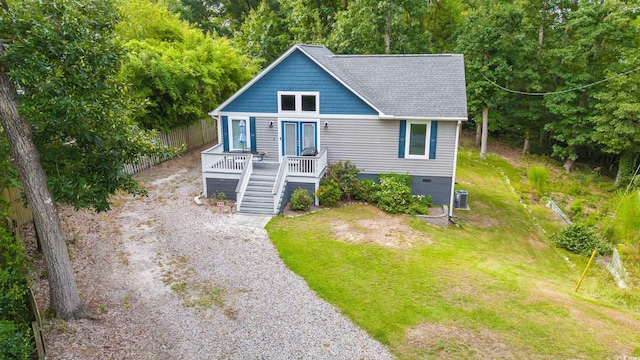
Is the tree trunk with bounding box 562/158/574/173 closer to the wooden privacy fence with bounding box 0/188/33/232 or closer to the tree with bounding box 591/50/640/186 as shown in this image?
the tree with bounding box 591/50/640/186

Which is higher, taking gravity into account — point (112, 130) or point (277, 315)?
point (112, 130)

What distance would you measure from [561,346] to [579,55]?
23.4m

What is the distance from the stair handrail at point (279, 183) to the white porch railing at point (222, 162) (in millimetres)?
1603

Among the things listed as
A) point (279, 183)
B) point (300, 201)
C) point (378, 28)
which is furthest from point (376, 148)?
point (378, 28)

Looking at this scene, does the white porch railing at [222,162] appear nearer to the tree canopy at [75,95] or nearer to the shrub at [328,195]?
the shrub at [328,195]

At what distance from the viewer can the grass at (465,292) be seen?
840 centimetres

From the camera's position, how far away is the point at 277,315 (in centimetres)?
916

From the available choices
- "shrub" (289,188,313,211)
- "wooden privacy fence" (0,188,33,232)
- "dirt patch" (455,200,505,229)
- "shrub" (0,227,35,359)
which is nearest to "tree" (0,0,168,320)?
"shrub" (0,227,35,359)

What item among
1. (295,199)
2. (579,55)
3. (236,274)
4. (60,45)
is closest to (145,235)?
(236,274)

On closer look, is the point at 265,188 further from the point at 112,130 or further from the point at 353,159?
the point at 112,130

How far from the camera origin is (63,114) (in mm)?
7367

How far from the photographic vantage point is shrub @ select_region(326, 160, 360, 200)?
17375 mm

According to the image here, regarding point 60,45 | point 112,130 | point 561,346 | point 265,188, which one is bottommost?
point 561,346

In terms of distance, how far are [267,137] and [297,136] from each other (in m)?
1.36
